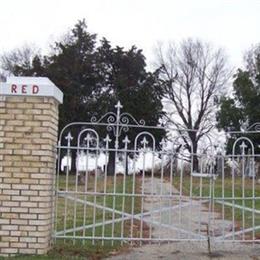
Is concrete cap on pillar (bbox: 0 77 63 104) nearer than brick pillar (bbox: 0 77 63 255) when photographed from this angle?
No

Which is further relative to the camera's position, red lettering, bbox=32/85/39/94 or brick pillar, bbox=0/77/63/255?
red lettering, bbox=32/85/39/94

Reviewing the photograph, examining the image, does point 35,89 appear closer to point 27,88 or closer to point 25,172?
point 27,88

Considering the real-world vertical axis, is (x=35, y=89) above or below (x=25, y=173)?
above

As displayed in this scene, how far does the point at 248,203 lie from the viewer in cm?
1803

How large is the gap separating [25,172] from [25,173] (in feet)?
0.05

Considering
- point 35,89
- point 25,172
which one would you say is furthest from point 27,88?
point 25,172

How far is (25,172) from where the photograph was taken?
8.18 m

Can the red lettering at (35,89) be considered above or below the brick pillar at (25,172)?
above

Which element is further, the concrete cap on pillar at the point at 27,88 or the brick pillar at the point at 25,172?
the concrete cap on pillar at the point at 27,88

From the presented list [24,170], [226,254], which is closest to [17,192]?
[24,170]

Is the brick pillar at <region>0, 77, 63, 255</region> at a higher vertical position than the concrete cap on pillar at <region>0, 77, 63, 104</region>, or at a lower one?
lower

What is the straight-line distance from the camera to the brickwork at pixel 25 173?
26.6ft

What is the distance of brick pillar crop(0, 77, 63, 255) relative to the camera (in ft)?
26.6

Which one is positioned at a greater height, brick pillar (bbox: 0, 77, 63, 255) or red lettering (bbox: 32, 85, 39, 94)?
red lettering (bbox: 32, 85, 39, 94)
